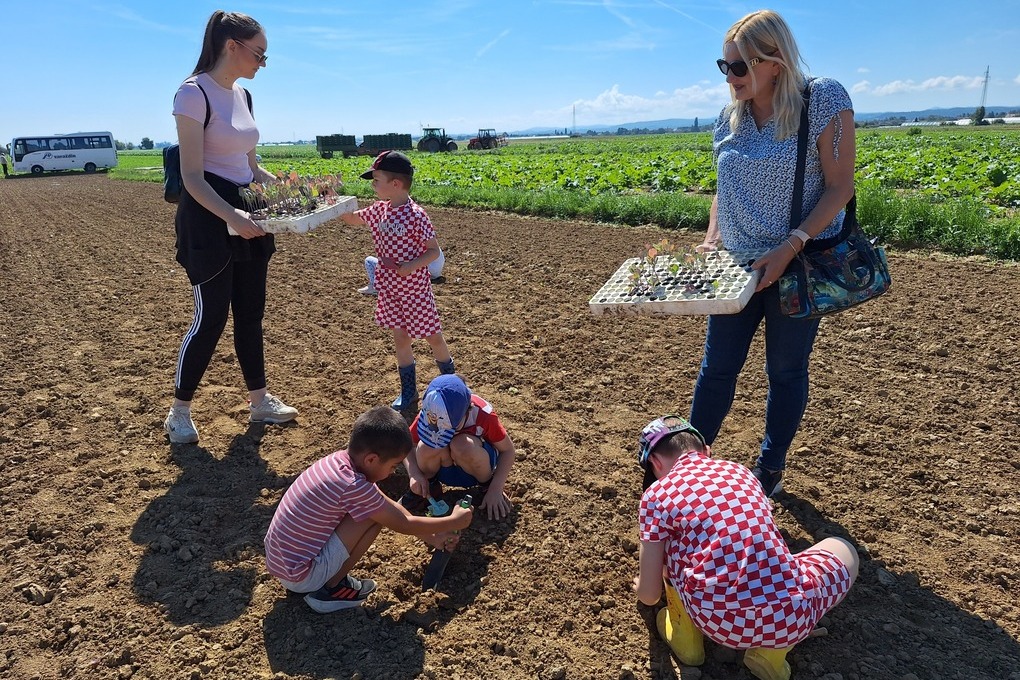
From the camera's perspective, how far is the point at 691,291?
8.20 feet

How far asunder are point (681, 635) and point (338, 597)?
4.14ft

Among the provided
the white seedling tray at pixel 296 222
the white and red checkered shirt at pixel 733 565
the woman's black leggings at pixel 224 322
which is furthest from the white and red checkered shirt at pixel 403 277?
the white and red checkered shirt at pixel 733 565

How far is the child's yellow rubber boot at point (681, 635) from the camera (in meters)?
2.20

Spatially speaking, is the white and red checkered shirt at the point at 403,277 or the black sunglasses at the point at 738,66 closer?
the black sunglasses at the point at 738,66

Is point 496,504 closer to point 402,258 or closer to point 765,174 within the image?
point 402,258

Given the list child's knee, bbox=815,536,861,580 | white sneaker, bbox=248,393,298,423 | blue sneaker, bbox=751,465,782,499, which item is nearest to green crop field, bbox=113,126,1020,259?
blue sneaker, bbox=751,465,782,499

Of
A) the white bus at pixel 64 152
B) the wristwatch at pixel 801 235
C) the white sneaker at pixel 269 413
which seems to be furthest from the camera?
the white bus at pixel 64 152

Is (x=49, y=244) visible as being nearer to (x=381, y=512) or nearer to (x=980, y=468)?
(x=381, y=512)

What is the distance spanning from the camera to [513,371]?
4781 millimetres

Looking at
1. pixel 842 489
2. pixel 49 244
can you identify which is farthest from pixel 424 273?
pixel 49 244

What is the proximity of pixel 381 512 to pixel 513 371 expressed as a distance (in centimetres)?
251

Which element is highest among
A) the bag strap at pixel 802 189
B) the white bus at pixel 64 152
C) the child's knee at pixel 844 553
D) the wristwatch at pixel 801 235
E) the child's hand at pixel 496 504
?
the white bus at pixel 64 152

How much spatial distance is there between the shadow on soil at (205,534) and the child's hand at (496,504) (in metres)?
1.01

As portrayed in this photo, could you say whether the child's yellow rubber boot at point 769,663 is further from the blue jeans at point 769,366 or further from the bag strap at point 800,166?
the bag strap at point 800,166
